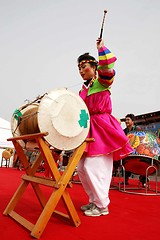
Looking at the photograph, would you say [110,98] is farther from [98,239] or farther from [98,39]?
[98,239]

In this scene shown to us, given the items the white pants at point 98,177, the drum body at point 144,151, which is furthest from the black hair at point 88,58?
the drum body at point 144,151

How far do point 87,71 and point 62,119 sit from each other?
0.73 m

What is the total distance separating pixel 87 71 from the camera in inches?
79.7

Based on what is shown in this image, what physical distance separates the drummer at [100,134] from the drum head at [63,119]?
1.23 ft

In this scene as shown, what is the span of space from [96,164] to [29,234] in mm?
712

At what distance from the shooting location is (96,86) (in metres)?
1.98

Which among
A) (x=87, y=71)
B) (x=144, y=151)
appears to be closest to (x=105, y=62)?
(x=87, y=71)

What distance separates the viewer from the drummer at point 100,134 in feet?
5.87

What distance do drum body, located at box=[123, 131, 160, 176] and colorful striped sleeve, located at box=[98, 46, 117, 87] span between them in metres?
1.58

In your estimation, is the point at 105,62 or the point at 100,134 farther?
the point at 100,134

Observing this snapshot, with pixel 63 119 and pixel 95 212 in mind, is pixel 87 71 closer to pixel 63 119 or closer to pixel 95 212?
pixel 63 119

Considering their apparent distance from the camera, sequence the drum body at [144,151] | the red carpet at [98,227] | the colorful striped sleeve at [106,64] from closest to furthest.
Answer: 1. the red carpet at [98,227]
2. the colorful striped sleeve at [106,64]
3. the drum body at [144,151]

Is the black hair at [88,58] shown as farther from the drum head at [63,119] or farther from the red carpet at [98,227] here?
the red carpet at [98,227]

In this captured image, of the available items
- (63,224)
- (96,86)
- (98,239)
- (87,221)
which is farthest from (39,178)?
(96,86)
